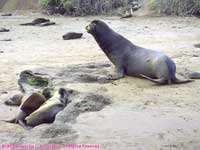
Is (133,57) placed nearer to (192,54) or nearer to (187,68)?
(187,68)

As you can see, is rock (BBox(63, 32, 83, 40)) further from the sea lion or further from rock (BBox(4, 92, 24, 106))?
the sea lion

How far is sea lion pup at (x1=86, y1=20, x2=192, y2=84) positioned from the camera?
23.6 ft

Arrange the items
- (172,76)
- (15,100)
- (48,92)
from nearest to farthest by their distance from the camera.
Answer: (48,92) < (15,100) < (172,76)

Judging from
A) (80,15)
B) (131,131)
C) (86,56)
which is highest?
(131,131)

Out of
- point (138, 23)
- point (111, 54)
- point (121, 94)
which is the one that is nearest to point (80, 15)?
point (138, 23)

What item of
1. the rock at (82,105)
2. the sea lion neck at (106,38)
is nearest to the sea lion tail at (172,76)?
the sea lion neck at (106,38)

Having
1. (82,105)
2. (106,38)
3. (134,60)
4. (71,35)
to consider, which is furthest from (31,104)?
(71,35)

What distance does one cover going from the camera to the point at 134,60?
25.7 feet

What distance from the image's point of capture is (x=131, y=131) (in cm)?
487

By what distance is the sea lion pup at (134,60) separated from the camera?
7183mm

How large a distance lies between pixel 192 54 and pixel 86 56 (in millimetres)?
1938

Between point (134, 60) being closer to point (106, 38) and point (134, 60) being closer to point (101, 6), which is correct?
point (106, 38)

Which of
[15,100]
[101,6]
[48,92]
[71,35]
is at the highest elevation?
[48,92]

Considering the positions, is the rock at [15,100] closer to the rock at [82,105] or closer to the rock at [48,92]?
the rock at [48,92]
